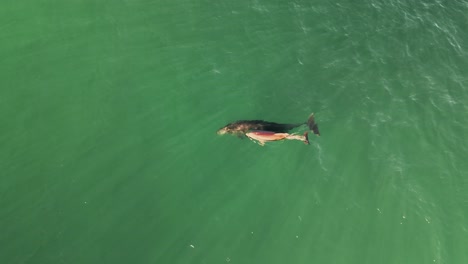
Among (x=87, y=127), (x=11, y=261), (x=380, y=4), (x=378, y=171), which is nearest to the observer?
(x=11, y=261)

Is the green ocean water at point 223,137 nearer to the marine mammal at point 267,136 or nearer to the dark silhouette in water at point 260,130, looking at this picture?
the dark silhouette in water at point 260,130

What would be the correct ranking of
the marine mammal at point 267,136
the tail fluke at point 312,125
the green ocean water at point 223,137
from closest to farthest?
the green ocean water at point 223,137, the marine mammal at point 267,136, the tail fluke at point 312,125

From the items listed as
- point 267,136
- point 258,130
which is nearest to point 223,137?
point 258,130

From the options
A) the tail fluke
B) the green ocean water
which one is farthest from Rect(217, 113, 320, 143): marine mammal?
the tail fluke

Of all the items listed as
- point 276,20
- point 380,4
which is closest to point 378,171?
point 276,20

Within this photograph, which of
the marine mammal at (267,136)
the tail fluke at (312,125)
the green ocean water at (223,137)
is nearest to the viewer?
the green ocean water at (223,137)

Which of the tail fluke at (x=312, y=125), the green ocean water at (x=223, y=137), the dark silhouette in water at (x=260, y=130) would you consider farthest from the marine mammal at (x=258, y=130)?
the tail fluke at (x=312, y=125)

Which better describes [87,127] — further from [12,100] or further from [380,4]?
[380,4]
